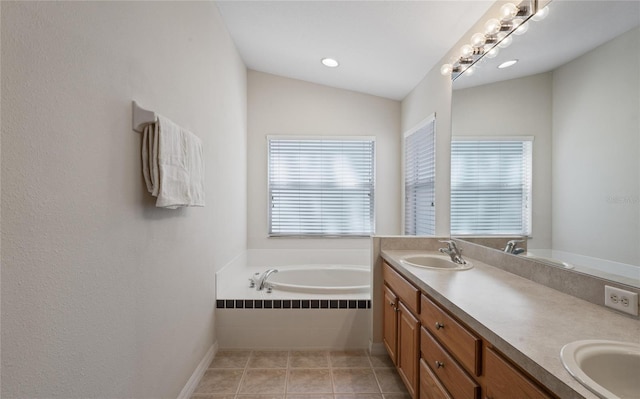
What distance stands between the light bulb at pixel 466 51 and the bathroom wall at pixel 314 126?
1483 mm

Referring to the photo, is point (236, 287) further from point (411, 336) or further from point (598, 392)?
point (598, 392)

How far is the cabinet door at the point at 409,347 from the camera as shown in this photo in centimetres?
157

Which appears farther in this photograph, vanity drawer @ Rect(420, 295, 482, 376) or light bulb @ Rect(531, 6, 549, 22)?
light bulb @ Rect(531, 6, 549, 22)

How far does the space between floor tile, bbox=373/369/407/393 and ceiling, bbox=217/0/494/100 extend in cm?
250

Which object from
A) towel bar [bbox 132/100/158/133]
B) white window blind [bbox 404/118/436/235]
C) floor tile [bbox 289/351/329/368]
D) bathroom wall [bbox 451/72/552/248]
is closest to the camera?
towel bar [bbox 132/100/158/133]

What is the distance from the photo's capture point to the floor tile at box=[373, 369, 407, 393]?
193cm

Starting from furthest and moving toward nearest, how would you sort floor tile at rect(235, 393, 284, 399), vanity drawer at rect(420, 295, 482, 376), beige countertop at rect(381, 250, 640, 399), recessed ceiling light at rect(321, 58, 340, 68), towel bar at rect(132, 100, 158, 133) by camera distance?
1. recessed ceiling light at rect(321, 58, 340, 68)
2. floor tile at rect(235, 393, 284, 399)
3. towel bar at rect(132, 100, 158, 133)
4. vanity drawer at rect(420, 295, 482, 376)
5. beige countertop at rect(381, 250, 640, 399)

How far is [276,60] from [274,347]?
2.75 m

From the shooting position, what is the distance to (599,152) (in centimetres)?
118

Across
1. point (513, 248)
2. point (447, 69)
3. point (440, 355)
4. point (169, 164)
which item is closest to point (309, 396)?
point (440, 355)

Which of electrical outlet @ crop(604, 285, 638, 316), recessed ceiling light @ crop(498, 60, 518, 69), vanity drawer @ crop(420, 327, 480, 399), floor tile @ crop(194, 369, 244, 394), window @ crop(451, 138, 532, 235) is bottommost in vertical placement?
floor tile @ crop(194, 369, 244, 394)

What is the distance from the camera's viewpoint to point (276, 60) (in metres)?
3.08

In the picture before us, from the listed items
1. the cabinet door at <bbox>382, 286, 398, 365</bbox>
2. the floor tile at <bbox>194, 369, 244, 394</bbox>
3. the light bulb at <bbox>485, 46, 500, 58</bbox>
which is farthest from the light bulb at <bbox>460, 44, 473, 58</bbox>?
the floor tile at <bbox>194, 369, 244, 394</bbox>

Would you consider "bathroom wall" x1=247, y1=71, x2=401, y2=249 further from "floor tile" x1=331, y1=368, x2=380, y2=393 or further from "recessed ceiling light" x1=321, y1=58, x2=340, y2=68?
"floor tile" x1=331, y1=368, x2=380, y2=393
